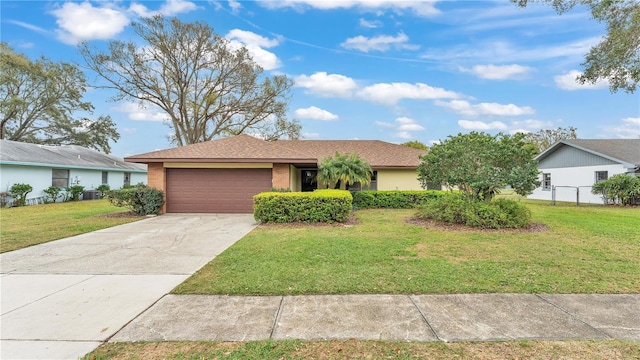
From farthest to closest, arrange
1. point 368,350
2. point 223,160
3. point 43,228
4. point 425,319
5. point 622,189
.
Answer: point 622,189, point 223,160, point 43,228, point 425,319, point 368,350

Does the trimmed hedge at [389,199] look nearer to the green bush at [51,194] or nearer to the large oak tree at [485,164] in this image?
the large oak tree at [485,164]

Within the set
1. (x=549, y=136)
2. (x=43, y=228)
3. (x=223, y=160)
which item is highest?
(x=549, y=136)

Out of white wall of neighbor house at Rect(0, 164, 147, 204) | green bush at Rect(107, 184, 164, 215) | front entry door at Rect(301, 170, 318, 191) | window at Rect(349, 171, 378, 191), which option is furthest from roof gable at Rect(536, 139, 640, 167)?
white wall of neighbor house at Rect(0, 164, 147, 204)

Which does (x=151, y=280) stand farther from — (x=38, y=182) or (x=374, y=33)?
(x=38, y=182)

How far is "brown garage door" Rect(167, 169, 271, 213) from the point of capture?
1320 cm

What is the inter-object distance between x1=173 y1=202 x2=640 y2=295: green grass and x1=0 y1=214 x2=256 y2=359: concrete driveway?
68 centimetres

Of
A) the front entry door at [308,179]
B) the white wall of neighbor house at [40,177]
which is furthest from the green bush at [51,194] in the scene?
the front entry door at [308,179]

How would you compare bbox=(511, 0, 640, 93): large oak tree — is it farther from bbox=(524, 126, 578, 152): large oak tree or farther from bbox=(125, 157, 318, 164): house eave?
bbox=(524, 126, 578, 152): large oak tree

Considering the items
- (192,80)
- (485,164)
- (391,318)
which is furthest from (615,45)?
(192,80)

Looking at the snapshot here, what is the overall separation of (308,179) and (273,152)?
4.91 m

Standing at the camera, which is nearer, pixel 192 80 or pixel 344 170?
pixel 344 170

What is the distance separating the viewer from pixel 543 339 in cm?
294

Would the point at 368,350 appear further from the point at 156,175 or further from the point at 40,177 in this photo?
the point at 40,177

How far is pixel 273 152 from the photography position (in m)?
13.3
